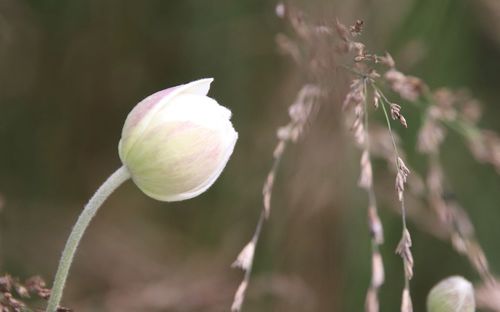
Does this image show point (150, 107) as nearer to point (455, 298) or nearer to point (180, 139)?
point (180, 139)

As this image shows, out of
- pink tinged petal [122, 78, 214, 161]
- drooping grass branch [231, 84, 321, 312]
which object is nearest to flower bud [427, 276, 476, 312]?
drooping grass branch [231, 84, 321, 312]

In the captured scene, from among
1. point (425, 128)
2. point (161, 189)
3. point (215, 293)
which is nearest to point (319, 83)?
point (425, 128)

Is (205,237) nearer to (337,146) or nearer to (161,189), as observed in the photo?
(337,146)

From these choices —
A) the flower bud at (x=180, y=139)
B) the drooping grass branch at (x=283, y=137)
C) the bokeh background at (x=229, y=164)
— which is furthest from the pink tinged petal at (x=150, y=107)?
the bokeh background at (x=229, y=164)

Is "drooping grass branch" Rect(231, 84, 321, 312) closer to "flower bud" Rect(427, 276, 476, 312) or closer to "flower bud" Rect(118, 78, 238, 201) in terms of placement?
"flower bud" Rect(118, 78, 238, 201)

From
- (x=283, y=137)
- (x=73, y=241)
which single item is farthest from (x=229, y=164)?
(x=73, y=241)

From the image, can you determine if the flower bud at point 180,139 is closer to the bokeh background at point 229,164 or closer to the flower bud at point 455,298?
the flower bud at point 455,298
